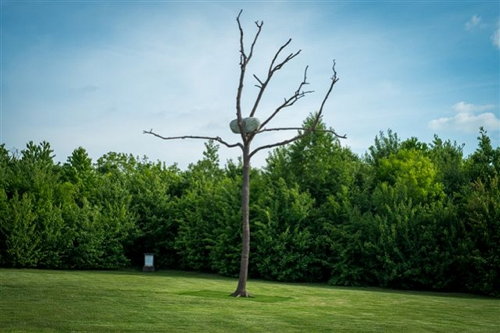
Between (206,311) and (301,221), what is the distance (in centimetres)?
1646

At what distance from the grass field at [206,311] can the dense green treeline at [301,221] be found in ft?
27.3

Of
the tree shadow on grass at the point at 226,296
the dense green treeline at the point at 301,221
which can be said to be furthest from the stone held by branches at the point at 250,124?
the dense green treeline at the point at 301,221

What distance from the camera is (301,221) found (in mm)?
27844

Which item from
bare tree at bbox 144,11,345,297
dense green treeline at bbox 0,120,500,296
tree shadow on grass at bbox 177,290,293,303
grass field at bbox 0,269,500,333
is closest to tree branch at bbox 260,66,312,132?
bare tree at bbox 144,11,345,297

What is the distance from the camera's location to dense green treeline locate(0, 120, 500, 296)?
24000 millimetres

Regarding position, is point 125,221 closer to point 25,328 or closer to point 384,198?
point 384,198

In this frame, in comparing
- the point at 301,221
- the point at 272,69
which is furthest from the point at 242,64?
the point at 301,221

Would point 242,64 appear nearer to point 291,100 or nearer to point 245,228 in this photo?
point 291,100

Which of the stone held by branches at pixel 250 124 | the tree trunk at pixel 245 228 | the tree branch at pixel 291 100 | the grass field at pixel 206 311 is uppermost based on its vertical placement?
the tree branch at pixel 291 100

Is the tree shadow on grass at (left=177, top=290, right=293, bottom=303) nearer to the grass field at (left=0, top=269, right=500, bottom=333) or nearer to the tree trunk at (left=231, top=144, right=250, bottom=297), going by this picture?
the grass field at (left=0, top=269, right=500, bottom=333)

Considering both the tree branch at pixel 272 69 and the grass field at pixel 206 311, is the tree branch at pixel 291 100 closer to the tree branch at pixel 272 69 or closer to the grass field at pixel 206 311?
the tree branch at pixel 272 69

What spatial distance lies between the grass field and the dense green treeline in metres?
8.31

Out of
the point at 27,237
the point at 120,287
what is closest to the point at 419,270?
the point at 120,287

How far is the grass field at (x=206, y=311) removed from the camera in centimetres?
963
